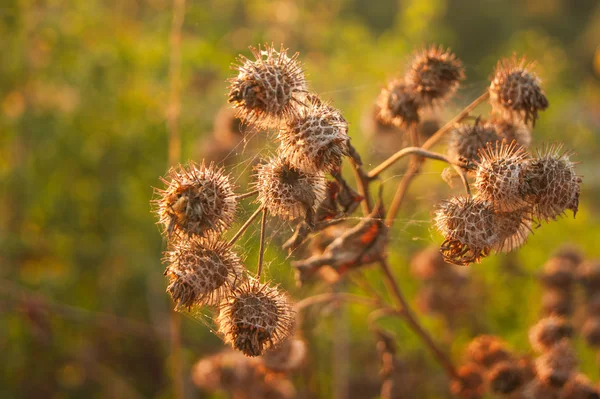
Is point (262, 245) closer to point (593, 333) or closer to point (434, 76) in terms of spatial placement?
point (434, 76)

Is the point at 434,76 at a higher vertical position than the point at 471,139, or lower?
higher

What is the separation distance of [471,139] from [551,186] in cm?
56

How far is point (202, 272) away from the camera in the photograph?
1.96 m

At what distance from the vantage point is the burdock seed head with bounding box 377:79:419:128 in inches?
99.6

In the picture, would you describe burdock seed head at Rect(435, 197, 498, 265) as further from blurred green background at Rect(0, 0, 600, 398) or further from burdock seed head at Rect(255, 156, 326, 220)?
blurred green background at Rect(0, 0, 600, 398)

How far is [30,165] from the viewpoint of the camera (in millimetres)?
5211

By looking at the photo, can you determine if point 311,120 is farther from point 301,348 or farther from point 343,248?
point 301,348

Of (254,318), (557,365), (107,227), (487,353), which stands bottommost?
(254,318)

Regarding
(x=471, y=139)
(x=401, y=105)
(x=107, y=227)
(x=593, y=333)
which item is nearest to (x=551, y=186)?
(x=471, y=139)

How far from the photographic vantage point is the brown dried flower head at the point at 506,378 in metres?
2.80

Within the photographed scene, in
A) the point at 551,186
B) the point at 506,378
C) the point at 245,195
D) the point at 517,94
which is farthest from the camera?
the point at 506,378

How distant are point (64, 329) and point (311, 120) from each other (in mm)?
3985

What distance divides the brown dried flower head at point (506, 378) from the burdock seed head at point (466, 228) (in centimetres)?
101

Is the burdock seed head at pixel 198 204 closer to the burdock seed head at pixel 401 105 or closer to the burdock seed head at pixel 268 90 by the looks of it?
the burdock seed head at pixel 268 90
